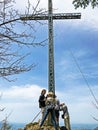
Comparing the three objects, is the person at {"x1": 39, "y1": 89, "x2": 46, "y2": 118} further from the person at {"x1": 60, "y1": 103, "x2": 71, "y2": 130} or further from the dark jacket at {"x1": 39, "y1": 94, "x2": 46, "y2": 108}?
the person at {"x1": 60, "y1": 103, "x2": 71, "y2": 130}

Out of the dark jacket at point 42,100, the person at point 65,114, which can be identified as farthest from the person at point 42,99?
the person at point 65,114

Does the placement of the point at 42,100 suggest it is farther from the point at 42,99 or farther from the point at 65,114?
the point at 65,114

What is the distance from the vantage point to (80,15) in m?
43.0

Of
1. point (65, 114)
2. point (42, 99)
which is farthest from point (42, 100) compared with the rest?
point (65, 114)

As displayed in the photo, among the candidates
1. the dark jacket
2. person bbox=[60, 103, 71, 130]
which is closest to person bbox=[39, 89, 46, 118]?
the dark jacket

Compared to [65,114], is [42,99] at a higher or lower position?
higher

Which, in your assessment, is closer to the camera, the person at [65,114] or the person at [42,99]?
the person at [42,99]

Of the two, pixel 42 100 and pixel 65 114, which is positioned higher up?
pixel 42 100

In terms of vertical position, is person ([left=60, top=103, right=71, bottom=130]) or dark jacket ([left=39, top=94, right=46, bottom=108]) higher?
dark jacket ([left=39, top=94, right=46, bottom=108])

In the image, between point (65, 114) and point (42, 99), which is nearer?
point (42, 99)

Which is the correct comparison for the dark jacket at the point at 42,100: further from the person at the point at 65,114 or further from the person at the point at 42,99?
the person at the point at 65,114

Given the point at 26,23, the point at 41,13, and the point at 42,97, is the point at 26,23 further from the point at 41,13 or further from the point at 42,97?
the point at 42,97

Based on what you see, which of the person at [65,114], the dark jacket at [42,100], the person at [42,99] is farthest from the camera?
the person at [65,114]

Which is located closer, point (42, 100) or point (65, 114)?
point (42, 100)
